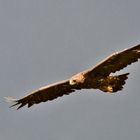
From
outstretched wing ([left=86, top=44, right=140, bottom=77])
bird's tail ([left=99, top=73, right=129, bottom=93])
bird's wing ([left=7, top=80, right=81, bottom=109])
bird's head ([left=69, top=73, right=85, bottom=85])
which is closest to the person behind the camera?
outstretched wing ([left=86, top=44, right=140, bottom=77])

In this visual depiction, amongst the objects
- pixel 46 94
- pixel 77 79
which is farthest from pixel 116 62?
pixel 46 94

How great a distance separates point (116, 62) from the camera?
31516 mm

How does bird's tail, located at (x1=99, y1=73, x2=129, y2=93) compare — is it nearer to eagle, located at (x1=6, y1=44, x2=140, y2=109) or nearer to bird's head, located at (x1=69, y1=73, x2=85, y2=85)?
eagle, located at (x1=6, y1=44, x2=140, y2=109)

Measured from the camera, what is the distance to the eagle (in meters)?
31.1

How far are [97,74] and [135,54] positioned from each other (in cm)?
215

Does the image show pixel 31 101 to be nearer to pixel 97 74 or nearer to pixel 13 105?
pixel 13 105

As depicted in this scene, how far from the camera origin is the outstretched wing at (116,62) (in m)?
30.7

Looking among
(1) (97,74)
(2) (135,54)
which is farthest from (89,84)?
(2) (135,54)

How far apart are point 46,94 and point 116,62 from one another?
4.04 m

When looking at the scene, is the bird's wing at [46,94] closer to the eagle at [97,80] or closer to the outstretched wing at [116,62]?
the eagle at [97,80]

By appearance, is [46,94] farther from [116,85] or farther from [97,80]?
[116,85]

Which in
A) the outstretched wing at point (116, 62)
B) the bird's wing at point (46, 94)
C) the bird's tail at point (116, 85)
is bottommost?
the bird's tail at point (116, 85)

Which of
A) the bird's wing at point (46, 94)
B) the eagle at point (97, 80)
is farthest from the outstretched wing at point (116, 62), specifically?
the bird's wing at point (46, 94)

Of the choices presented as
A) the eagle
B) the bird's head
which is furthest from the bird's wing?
the bird's head
